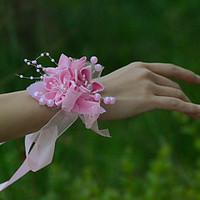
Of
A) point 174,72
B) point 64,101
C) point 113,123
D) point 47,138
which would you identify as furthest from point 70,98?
point 113,123

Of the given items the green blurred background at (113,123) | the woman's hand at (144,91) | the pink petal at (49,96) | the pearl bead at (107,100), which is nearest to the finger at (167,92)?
the woman's hand at (144,91)

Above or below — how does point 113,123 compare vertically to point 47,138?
below

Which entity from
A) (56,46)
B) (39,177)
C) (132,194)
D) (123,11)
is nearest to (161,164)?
(132,194)

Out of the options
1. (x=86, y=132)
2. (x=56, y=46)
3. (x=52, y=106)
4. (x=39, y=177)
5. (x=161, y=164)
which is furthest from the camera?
(x=86, y=132)

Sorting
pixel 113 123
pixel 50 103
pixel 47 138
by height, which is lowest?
pixel 113 123

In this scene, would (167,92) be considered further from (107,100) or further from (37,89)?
(37,89)

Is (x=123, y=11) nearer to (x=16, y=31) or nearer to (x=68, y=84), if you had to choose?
(x=16, y=31)

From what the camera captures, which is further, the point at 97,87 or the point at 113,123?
the point at 113,123
